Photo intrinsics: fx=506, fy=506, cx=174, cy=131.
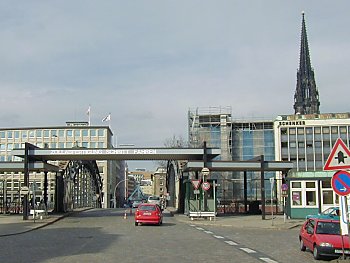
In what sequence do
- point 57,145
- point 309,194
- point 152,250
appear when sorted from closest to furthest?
1. point 152,250
2. point 309,194
3. point 57,145

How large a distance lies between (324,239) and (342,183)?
10.3ft

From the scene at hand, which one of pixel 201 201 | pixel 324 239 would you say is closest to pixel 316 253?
pixel 324 239

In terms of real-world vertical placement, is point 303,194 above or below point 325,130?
below

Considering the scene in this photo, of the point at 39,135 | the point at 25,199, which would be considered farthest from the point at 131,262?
the point at 39,135

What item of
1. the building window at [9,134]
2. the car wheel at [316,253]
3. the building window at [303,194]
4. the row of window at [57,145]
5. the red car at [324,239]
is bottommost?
the car wheel at [316,253]

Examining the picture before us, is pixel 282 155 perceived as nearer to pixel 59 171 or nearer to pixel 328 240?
pixel 59 171

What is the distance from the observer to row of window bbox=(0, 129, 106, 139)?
138000mm

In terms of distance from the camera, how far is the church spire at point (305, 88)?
139 meters

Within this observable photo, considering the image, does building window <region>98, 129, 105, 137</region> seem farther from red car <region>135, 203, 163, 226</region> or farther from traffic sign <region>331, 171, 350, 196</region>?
traffic sign <region>331, 171, 350, 196</region>

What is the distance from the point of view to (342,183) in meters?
12.3

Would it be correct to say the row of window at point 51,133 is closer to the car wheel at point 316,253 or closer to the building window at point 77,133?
the building window at point 77,133

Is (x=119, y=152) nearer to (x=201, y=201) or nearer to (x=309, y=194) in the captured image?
(x=201, y=201)

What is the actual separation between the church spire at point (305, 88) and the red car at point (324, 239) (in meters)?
126

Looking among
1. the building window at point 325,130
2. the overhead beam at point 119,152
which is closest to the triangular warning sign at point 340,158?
the overhead beam at point 119,152
